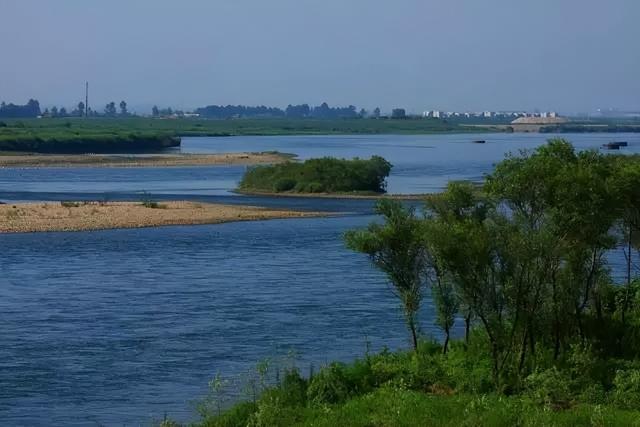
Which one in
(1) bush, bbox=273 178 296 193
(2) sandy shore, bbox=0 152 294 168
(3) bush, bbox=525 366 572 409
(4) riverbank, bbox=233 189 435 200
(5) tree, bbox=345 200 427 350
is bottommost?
(2) sandy shore, bbox=0 152 294 168

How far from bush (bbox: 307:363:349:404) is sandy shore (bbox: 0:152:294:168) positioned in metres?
96.6

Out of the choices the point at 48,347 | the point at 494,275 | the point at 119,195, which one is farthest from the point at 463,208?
the point at 119,195

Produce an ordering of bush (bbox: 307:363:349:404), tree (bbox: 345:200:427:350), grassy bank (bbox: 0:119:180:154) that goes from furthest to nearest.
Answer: grassy bank (bbox: 0:119:180:154) → tree (bbox: 345:200:427:350) → bush (bbox: 307:363:349:404)

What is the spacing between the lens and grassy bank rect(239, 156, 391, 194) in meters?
84.9

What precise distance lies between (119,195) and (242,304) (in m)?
44.1

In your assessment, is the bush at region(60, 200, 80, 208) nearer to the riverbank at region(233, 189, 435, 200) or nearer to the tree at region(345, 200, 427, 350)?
the riverbank at region(233, 189, 435, 200)

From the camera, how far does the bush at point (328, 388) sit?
75.3 feet

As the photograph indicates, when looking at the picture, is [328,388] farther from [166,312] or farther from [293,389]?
[166,312]

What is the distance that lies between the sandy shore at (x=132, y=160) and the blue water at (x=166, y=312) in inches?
2343

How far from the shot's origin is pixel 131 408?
81.8 ft

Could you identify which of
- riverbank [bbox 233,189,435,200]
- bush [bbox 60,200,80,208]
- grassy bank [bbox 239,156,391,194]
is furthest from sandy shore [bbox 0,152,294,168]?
bush [bbox 60,200,80,208]

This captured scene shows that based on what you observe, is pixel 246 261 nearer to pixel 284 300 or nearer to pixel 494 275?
pixel 284 300

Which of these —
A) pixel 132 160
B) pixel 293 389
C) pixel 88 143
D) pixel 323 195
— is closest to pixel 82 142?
pixel 88 143

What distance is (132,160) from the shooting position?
129 metres
